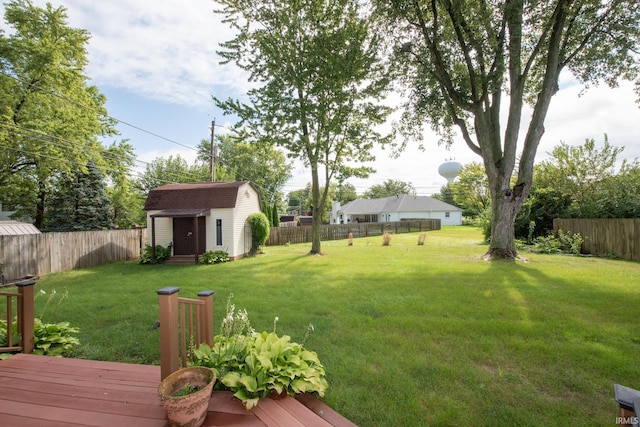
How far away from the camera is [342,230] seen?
25.1 metres

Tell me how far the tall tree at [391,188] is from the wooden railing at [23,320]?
6140 centimetres

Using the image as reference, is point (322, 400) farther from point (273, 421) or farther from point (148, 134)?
point (148, 134)

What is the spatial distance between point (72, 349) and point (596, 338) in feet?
24.6

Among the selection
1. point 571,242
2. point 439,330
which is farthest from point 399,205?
point 439,330

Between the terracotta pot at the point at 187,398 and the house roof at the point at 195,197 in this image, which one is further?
the house roof at the point at 195,197

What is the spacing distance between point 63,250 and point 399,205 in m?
34.6

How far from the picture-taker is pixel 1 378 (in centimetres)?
308

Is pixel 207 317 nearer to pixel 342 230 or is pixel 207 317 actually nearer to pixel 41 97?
pixel 41 97

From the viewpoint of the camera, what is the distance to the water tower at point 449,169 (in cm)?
5034

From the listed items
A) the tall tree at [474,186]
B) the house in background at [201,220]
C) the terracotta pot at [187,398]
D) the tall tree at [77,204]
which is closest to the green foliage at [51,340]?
the terracotta pot at [187,398]

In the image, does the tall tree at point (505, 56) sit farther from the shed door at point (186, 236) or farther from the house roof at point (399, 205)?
the house roof at point (399, 205)

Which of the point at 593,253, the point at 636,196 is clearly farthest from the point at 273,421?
the point at 636,196

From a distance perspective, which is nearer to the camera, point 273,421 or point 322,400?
point 273,421

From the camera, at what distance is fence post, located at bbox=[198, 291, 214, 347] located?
3.21m
